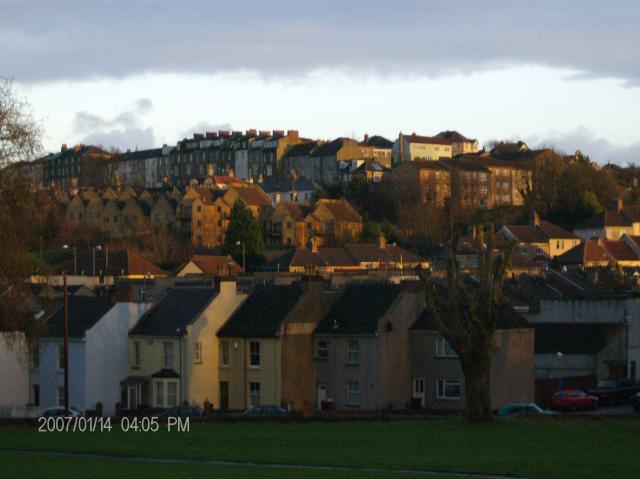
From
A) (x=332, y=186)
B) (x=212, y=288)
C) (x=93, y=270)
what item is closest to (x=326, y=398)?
(x=212, y=288)

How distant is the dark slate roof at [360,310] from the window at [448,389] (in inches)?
135

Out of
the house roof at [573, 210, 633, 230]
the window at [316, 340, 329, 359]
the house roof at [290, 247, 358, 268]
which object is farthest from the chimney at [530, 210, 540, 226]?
the window at [316, 340, 329, 359]

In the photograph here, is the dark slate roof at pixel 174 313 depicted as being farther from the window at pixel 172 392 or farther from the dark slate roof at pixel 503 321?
the dark slate roof at pixel 503 321

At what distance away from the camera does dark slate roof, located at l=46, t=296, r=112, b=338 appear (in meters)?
58.1

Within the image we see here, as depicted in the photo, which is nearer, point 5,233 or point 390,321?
point 5,233

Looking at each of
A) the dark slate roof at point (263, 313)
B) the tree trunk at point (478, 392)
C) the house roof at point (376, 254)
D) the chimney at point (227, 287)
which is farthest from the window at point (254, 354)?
the house roof at point (376, 254)

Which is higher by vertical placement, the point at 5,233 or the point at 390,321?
the point at 5,233

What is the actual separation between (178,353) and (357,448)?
25.4 metres

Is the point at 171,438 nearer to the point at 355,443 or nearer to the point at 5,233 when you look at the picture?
the point at 355,443

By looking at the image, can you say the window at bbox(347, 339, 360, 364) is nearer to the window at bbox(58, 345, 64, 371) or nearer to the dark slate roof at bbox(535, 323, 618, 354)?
the window at bbox(58, 345, 64, 371)

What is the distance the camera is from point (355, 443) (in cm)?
3397

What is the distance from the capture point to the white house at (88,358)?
57.0 metres

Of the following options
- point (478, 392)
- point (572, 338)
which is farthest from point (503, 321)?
point (478, 392)

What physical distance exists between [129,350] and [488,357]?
23135 mm
